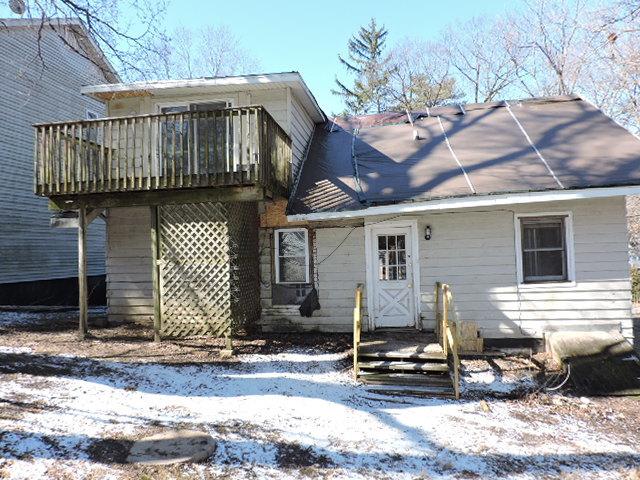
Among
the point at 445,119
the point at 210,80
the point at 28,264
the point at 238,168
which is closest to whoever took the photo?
the point at 238,168

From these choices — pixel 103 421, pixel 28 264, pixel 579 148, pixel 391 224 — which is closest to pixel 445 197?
pixel 391 224

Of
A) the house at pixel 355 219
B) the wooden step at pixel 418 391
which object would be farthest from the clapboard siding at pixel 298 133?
the wooden step at pixel 418 391

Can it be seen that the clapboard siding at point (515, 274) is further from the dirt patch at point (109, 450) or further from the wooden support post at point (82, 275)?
the wooden support post at point (82, 275)

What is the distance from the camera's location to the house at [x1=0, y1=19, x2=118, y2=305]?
1348cm

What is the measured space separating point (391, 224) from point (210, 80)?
16.6ft

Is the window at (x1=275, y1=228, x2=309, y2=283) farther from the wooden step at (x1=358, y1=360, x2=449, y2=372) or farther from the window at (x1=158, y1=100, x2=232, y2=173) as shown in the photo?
the wooden step at (x1=358, y1=360, x2=449, y2=372)

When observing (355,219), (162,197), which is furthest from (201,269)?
(355,219)

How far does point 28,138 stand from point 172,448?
47.3 ft

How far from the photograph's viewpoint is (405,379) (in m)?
6.52

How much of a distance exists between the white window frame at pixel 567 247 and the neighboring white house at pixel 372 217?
3 centimetres

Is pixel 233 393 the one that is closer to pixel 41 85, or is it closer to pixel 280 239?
pixel 280 239

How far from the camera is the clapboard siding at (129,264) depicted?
393 inches

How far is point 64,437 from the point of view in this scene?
4.30 metres

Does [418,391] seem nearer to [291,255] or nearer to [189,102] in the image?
[291,255]
